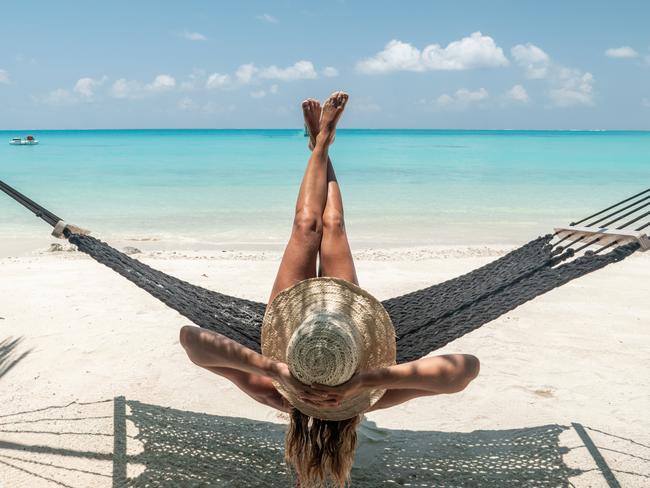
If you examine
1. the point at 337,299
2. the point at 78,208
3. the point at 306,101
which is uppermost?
the point at 306,101

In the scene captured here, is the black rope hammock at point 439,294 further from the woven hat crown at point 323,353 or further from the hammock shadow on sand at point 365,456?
the woven hat crown at point 323,353

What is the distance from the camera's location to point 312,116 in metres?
2.43

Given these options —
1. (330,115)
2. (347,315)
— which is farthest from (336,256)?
(330,115)

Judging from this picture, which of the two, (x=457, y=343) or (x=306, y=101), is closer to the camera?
(x=306, y=101)

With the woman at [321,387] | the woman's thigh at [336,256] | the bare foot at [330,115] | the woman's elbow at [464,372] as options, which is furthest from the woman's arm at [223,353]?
A: the bare foot at [330,115]

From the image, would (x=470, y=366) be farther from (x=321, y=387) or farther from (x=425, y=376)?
(x=321, y=387)

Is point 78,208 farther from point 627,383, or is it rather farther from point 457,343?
point 627,383

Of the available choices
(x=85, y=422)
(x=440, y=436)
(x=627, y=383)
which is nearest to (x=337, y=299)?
(x=440, y=436)

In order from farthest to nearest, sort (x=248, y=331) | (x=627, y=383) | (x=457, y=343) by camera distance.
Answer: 1. (x=457, y=343)
2. (x=627, y=383)
3. (x=248, y=331)

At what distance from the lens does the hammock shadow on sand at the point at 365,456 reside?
1951 mm

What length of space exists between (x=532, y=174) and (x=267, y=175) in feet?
26.7

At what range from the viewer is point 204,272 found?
16.9ft

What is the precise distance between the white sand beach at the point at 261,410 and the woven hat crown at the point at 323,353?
2.56ft

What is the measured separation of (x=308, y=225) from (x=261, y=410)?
89cm
